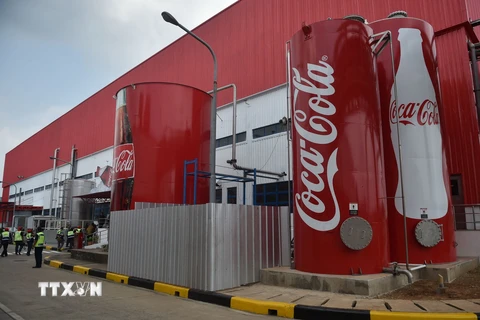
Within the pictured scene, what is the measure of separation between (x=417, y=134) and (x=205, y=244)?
693cm

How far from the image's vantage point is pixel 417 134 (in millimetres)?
10695

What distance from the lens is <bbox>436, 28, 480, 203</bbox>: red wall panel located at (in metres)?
12.5

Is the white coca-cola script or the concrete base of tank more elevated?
the white coca-cola script

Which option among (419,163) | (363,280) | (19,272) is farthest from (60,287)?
(419,163)

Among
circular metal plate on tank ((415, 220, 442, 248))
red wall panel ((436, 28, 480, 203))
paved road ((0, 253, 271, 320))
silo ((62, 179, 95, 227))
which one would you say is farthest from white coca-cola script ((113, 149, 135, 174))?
silo ((62, 179, 95, 227))

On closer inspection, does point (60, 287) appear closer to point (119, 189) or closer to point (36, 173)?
point (119, 189)

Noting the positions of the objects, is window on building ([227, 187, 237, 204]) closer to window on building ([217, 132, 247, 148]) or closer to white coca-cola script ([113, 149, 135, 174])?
window on building ([217, 132, 247, 148])

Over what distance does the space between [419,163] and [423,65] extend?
121 inches

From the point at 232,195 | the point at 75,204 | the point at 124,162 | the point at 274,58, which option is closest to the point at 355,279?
the point at 124,162

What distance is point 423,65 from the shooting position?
11180 mm

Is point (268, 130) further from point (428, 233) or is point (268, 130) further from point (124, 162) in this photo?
point (428, 233)

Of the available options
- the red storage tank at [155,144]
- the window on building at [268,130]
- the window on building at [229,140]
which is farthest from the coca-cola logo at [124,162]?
the window on building at [229,140]

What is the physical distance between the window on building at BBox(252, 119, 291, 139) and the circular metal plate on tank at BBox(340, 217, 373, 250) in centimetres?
1008

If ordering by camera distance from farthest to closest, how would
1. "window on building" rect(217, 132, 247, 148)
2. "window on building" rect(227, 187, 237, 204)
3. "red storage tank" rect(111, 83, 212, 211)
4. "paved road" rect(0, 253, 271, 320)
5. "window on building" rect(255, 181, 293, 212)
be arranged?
1. "window on building" rect(217, 132, 247, 148)
2. "window on building" rect(227, 187, 237, 204)
3. "window on building" rect(255, 181, 293, 212)
4. "red storage tank" rect(111, 83, 212, 211)
5. "paved road" rect(0, 253, 271, 320)
